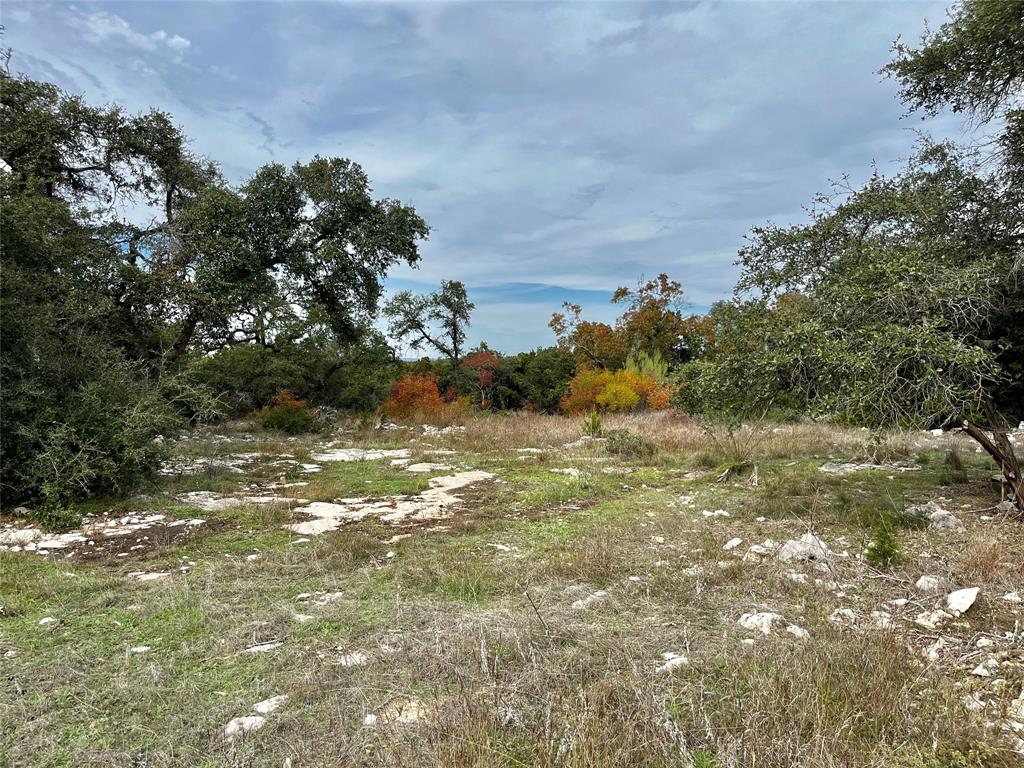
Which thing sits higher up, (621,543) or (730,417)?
(730,417)

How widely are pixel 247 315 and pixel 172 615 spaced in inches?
340

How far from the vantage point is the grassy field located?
2.24m

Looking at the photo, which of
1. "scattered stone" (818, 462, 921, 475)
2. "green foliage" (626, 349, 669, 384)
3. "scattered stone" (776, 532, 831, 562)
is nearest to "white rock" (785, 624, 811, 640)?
"scattered stone" (776, 532, 831, 562)

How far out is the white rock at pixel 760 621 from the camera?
3.30m

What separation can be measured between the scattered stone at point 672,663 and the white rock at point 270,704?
1.90 m

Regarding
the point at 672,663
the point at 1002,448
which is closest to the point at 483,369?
the point at 1002,448

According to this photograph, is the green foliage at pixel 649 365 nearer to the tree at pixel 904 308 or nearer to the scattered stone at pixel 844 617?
the tree at pixel 904 308

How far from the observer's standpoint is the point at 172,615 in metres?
3.74

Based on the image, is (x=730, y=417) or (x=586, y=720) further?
(x=730, y=417)

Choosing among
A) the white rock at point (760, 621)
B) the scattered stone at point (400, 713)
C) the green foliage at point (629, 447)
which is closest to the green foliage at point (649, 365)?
the green foliage at point (629, 447)

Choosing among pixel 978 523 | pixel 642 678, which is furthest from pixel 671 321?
pixel 642 678

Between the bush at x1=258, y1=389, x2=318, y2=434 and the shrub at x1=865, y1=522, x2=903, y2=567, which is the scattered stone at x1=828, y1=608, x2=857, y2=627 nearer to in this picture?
the shrub at x1=865, y1=522, x2=903, y2=567

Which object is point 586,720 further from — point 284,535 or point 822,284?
point 822,284

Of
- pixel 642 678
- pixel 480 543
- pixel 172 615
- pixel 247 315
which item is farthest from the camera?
pixel 247 315
